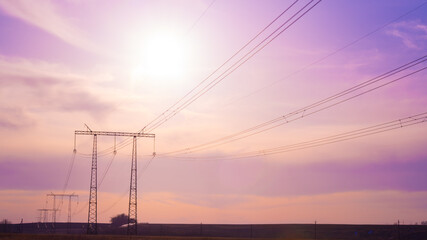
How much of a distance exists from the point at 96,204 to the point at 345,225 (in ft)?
223

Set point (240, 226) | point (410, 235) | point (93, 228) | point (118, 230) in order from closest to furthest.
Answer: point (410, 235), point (93, 228), point (118, 230), point (240, 226)

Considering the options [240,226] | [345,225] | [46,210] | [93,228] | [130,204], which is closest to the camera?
[130,204]

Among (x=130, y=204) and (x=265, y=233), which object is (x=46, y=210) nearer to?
(x=265, y=233)

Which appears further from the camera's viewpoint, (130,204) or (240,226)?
(240,226)

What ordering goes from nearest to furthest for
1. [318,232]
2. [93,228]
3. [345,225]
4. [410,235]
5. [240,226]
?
[410,235], [93,228], [318,232], [345,225], [240,226]

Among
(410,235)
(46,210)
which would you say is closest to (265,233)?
(410,235)

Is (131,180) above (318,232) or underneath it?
above

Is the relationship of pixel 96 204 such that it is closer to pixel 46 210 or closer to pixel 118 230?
pixel 118 230

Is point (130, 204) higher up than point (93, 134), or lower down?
lower down

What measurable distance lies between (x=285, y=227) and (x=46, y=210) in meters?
95.9

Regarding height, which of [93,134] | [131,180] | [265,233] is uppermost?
[93,134]

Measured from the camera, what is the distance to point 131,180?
3595 inches

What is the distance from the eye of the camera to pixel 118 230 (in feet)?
474

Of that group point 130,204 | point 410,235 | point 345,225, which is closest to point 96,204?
point 130,204
